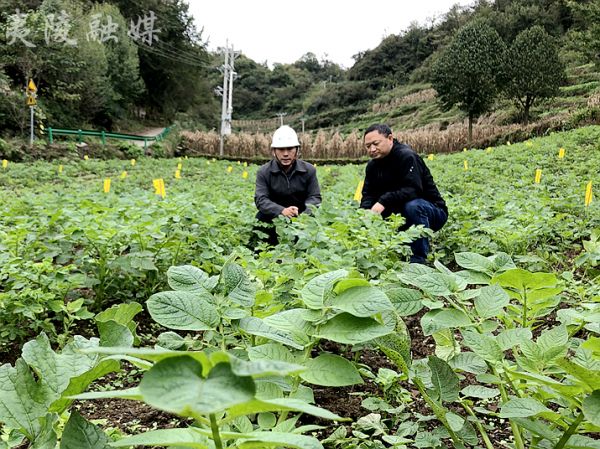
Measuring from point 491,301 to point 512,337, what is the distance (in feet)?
0.27

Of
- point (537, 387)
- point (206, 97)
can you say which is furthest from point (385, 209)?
point (206, 97)

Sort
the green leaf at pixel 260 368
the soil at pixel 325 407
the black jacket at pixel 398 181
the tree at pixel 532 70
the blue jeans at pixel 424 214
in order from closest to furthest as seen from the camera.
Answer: the green leaf at pixel 260 368, the soil at pixel 325 407, the blue jeans at pixel 424 214, the black jacket at pixel 398 181, the tree at pixel 532 70

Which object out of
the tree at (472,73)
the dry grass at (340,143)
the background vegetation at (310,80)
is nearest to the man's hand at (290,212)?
the background vegetation at (310,80)

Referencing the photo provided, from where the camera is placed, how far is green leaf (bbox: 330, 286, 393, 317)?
0.75 metres

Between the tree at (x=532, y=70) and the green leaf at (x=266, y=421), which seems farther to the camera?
the tree at (x=532, y=70)

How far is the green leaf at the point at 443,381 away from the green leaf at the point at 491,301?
13cm

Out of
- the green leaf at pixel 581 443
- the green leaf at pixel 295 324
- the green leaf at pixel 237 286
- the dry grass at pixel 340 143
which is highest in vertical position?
the dry grass at pixel 340 143

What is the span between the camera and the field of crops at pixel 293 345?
59 centimetres

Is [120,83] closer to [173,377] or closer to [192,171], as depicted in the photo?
[192,171]

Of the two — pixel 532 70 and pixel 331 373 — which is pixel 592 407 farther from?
pixel 532 70

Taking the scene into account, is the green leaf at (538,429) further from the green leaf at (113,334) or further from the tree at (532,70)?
the tree at (532,70)

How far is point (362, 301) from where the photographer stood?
774mm

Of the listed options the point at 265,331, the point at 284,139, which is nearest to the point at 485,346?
the point at 265,331

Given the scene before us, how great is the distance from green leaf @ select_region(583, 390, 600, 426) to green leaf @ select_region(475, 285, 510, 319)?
277 millimetres
